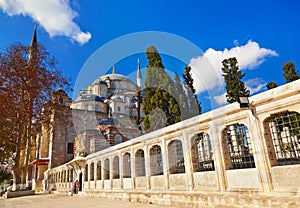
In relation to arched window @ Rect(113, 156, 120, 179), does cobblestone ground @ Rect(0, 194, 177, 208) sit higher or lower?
lower

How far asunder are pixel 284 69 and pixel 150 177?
54.5 feet

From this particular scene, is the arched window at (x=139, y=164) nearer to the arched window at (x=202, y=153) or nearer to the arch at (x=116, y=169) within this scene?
the arch at (x=116, y=169)

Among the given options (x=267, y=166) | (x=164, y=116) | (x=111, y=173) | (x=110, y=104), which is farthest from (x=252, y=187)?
(x=110, y=104)

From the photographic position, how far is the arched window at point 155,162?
8.79 meters

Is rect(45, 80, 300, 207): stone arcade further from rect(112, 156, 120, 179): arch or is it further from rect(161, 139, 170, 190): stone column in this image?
rect(112, 156, 120, 179): arch

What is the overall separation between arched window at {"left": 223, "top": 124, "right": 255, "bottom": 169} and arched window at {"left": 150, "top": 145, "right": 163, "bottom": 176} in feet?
10.4

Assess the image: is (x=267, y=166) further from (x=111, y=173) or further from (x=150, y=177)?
(x=111, y=173)

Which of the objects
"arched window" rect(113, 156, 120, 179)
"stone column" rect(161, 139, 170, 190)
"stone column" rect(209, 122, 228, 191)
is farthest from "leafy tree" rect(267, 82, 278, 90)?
"stone column" rect(209, 122, 228, 191)

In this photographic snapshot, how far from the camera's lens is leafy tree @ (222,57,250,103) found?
1791 centimetres

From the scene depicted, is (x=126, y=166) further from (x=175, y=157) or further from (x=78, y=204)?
(x=175, y=157)

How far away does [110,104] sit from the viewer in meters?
34.2

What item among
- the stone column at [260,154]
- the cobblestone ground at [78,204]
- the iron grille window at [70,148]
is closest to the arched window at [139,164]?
the cobblestone ground at [78,204]

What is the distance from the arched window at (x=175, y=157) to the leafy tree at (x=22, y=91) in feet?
41.1

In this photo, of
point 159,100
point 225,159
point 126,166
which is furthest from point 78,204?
point 159,100
